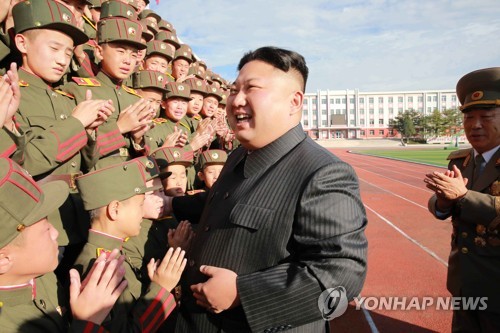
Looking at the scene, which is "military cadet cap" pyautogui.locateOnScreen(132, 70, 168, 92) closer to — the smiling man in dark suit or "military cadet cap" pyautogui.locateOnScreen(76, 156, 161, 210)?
"military cadet cap" pyautogui.locateOnScreen(76, 156, 161, 210)

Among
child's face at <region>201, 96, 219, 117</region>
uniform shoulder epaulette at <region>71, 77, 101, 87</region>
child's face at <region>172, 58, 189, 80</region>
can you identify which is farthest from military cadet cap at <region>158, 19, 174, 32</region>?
uniform shoulder epaulette at <region>71, 77, 101, 87</region>

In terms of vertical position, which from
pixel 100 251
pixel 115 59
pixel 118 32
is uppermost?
pixel 118 32

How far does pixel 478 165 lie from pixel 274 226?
8.11 ft

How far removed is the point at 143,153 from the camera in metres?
3.91

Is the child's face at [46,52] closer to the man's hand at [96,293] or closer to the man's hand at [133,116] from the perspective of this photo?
the man's hand at [133,116]

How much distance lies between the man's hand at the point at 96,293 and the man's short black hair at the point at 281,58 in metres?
1.23

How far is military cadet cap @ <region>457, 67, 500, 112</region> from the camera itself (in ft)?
9.98

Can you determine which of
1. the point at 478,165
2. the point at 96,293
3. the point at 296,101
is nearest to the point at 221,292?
the point at 96,293

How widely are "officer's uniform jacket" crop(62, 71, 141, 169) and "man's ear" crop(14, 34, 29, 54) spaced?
1.95 feet

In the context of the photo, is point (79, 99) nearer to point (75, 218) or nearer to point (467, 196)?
point (75, 218)

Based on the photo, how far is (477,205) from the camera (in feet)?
9.23

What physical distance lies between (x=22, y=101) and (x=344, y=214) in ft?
8.06

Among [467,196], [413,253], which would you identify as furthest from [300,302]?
[413,253]

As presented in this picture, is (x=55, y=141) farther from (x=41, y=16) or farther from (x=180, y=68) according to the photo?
(x=180, y=68)
